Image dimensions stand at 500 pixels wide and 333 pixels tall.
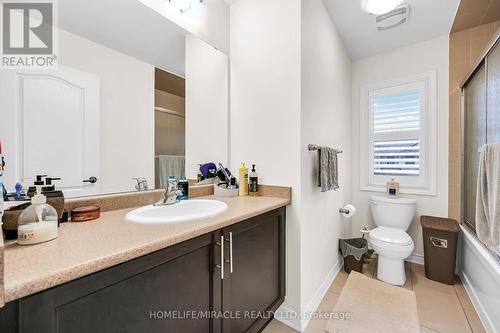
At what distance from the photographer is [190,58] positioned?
1.57 metres

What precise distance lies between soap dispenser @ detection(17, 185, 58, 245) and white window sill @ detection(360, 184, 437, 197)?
113 inches

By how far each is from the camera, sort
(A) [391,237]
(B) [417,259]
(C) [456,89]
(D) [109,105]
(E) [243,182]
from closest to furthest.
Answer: (D) [109,105] → (E) [243,182] → (A) [391,237] → (C) [456,89] → (B) [417,259]

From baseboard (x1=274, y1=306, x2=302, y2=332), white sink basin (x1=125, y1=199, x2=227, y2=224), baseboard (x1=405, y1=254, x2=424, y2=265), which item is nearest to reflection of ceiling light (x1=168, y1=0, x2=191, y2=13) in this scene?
white sink basin (x1=125, y1=199, x2=227, y2=224)

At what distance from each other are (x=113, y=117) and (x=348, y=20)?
2.20 metres

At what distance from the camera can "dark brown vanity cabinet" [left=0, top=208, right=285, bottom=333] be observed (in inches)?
21.0

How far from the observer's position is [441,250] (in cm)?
199

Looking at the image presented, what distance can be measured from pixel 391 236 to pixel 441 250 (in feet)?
1.59

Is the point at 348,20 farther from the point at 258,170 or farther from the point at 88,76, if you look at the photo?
the point at 88,76

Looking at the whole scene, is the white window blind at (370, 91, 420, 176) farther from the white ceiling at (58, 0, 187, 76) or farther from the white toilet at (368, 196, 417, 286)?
the white ceiling at (58, 0, 187, 76)

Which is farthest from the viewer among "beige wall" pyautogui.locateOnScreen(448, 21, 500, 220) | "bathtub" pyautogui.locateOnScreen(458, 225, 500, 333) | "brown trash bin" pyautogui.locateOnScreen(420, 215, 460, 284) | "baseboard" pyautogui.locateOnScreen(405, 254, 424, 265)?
"baseboard" pyautogui.locateOnScreen(405, 254, 424, 265)

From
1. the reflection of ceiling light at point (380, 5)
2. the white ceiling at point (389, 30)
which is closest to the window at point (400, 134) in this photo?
the white ceiling at point (389, 30)

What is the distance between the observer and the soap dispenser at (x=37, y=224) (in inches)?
25.4

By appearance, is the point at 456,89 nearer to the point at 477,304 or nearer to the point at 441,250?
the point at 441,250

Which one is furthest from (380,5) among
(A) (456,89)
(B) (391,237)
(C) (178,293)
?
(C) (178,293)
